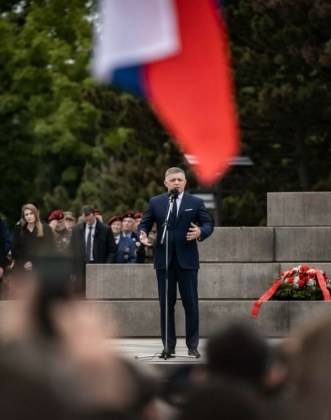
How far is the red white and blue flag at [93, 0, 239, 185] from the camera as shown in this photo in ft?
9.22

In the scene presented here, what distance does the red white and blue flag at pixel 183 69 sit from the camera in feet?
9.22

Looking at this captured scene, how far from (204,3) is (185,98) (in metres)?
0.20

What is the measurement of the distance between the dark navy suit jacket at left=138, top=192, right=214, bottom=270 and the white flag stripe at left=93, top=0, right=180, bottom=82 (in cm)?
1062

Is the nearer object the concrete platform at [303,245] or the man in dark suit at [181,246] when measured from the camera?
the man in dark suit at [181,246]

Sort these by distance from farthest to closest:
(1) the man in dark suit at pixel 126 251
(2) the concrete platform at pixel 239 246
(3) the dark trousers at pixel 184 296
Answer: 1. (1) the man in dark suit at pixel 126 251
2. (2) the concrete platform at pixel 239 246
3. (3) the dark trousers at pixel 184 296

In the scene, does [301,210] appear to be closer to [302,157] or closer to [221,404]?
[302,157]

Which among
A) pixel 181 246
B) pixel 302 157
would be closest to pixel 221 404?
pixel 181 246

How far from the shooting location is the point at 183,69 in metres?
2.86

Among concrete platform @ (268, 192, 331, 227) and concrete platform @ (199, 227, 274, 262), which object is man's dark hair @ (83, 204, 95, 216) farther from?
concrete platform @ (268, 192, 331, 227)

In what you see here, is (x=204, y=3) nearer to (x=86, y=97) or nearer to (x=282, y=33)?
(x=282, y=33)

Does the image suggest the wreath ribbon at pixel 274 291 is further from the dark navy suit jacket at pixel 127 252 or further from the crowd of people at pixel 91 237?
the dark navy suit jacket at pixel 127 252

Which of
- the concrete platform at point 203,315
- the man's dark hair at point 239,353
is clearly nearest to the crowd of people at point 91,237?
the concrete platform at point 203,315

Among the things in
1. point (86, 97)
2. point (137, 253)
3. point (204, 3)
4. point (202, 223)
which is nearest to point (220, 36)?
point (204, 3)

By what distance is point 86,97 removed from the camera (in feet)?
16.7
